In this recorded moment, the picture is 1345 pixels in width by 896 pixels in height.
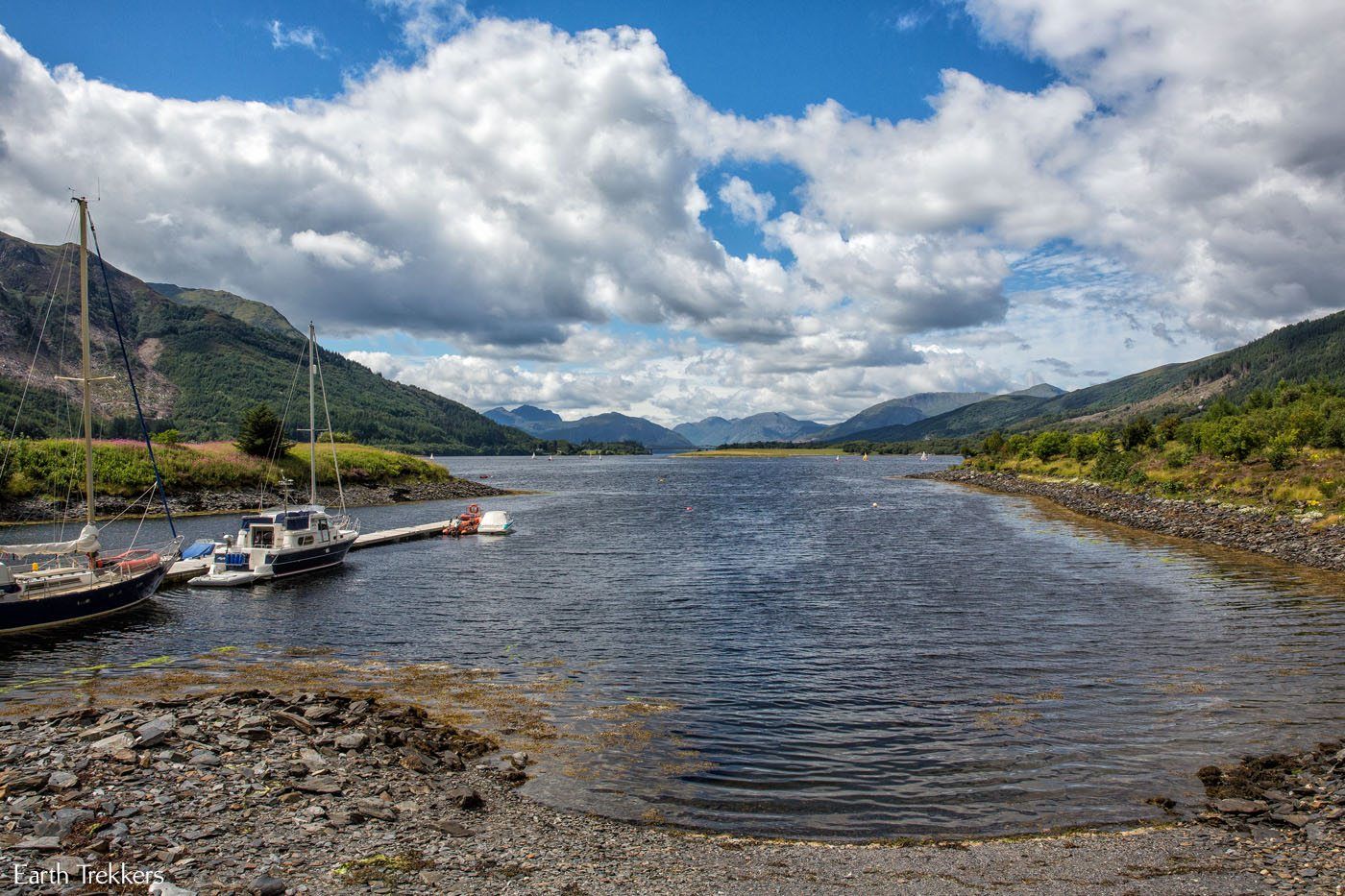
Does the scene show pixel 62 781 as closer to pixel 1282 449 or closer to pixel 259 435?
pixel 1282 449

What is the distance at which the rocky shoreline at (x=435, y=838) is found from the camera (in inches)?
488

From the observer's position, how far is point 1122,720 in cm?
2194

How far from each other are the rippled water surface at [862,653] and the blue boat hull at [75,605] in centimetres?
119

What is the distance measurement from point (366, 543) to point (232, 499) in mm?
39782

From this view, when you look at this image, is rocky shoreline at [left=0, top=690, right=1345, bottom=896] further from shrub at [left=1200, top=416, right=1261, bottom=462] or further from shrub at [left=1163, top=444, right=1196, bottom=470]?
shrub at [left=1163, top=444, right=1196, bottom=470]

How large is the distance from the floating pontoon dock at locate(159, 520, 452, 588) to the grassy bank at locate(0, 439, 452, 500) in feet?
113

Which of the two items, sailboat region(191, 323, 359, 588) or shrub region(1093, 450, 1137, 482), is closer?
sailboat region(191, 323, 359, 588)

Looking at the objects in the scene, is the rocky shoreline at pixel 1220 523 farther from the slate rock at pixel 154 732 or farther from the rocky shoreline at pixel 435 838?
the slate rock at pixel 154 732

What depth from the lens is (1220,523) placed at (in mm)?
67125

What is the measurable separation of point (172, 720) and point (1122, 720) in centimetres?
2635

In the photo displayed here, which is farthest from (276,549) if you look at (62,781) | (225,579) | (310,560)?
(62,781)

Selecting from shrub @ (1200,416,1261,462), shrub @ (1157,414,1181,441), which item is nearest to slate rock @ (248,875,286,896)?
shrub @ (1200,416,1261,462)

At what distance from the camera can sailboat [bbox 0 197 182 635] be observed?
109ft

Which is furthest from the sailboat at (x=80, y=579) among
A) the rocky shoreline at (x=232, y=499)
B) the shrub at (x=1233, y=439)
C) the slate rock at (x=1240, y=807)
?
the shrub at (x=1233, y=439)
